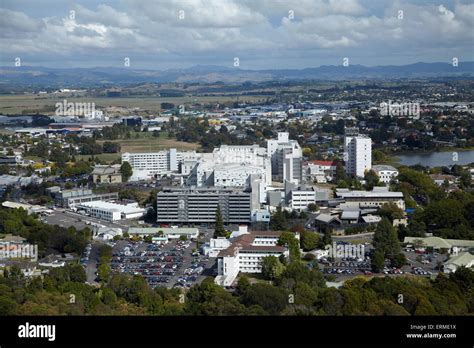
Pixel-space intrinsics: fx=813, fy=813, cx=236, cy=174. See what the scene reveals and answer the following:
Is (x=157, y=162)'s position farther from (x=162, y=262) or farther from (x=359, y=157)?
(x=162, y=262)

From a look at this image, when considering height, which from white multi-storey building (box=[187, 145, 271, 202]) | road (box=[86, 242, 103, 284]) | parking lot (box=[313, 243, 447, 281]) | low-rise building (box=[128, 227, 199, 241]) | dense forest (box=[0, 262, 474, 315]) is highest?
white multi-storey building (box=[187, 145, 271, 202])

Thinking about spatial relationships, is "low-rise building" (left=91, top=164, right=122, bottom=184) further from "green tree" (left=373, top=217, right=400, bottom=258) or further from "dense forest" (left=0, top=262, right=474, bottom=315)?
"dense forest" (left=0, top=262, right=474, bottom=315)

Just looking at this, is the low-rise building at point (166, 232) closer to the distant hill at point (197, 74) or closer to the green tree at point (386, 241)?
the green tree at point (386, 241)

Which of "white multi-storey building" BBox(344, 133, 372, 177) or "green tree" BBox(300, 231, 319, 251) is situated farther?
"white multi-storey building" BBox(344, 133, 372, 177)

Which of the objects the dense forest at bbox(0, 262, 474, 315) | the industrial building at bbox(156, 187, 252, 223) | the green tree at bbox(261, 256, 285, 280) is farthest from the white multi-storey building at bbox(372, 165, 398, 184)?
the dense forest at bbox(0, 262, 474, 315)

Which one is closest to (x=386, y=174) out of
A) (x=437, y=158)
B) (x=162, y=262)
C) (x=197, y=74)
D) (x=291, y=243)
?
(x=437, y=158)

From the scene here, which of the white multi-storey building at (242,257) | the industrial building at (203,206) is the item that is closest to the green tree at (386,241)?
the white multi-storey building at (242,257)
